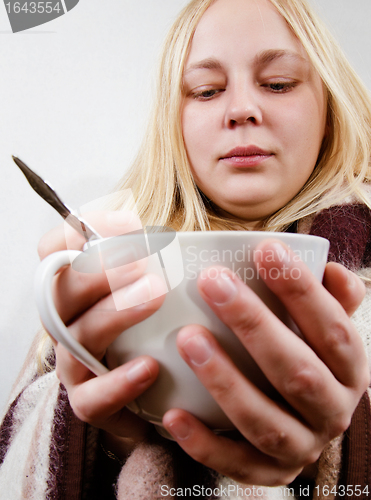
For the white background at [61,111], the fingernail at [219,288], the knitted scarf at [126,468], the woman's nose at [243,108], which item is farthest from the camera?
the white background at [61,111]

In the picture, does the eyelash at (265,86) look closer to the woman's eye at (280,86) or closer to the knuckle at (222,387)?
the woman's eye at (280,86)

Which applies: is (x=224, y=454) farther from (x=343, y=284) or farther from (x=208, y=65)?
(x=208, y=65)

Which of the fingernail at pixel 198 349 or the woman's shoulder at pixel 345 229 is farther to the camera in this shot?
the woman's shoulder at pixel 345 229

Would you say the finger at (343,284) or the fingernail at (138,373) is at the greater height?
the fingernail at (138,373)

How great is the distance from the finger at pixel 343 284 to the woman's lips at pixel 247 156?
0.79 feet

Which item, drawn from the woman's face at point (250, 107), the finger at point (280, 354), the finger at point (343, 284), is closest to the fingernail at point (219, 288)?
the finger at point (280, 354)

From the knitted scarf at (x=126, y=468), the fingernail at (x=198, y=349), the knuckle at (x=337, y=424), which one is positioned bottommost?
the knitted scarf at (x=126, y=468)

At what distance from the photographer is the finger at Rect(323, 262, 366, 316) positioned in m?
0.21

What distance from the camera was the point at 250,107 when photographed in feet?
1.31

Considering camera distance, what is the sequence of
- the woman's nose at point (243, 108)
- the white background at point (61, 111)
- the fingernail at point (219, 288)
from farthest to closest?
1. the white background at point (61, 111)
2. the woman's nose at point (243, 108)
3. the fingernail at point (219, 288)

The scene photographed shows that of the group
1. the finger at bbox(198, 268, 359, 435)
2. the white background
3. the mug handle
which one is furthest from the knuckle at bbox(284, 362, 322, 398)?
the white background

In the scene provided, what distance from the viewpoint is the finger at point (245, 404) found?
150mm

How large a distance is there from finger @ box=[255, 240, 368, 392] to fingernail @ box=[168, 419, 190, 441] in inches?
3.1

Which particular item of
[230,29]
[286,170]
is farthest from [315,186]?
[230,29]
